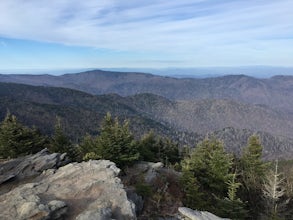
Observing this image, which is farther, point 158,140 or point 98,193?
point 158,140

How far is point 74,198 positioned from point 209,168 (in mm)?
16748

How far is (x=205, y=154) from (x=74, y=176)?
17.7m

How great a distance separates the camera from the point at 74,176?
24.4 metres

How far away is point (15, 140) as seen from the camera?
149 feet

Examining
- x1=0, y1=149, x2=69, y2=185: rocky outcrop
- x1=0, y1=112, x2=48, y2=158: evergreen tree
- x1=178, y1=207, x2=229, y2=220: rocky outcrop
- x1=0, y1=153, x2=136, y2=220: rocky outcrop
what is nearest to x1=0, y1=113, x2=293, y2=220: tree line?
x1=0, y1=112, x2=48, y2=158: evergreen tree

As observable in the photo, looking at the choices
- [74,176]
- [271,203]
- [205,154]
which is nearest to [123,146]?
[205,154]

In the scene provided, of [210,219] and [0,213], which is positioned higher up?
[0,213]

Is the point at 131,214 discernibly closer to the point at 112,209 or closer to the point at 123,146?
the point at 112,209

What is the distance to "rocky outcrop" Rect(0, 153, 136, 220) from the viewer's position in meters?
18.3

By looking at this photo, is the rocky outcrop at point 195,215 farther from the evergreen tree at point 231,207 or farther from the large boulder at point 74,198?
the evergreen tree at point 231,207

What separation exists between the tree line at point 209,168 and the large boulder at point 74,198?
8.95 m

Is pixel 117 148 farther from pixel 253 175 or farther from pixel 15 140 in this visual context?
pixel 253 175

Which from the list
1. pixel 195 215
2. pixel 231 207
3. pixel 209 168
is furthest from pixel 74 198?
pixel 209 168

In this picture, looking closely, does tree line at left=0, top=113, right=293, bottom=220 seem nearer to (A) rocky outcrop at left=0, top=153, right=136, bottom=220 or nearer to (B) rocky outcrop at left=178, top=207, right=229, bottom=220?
(B) rocky outcrop at left=178, top=207, right=229, bottom=220
